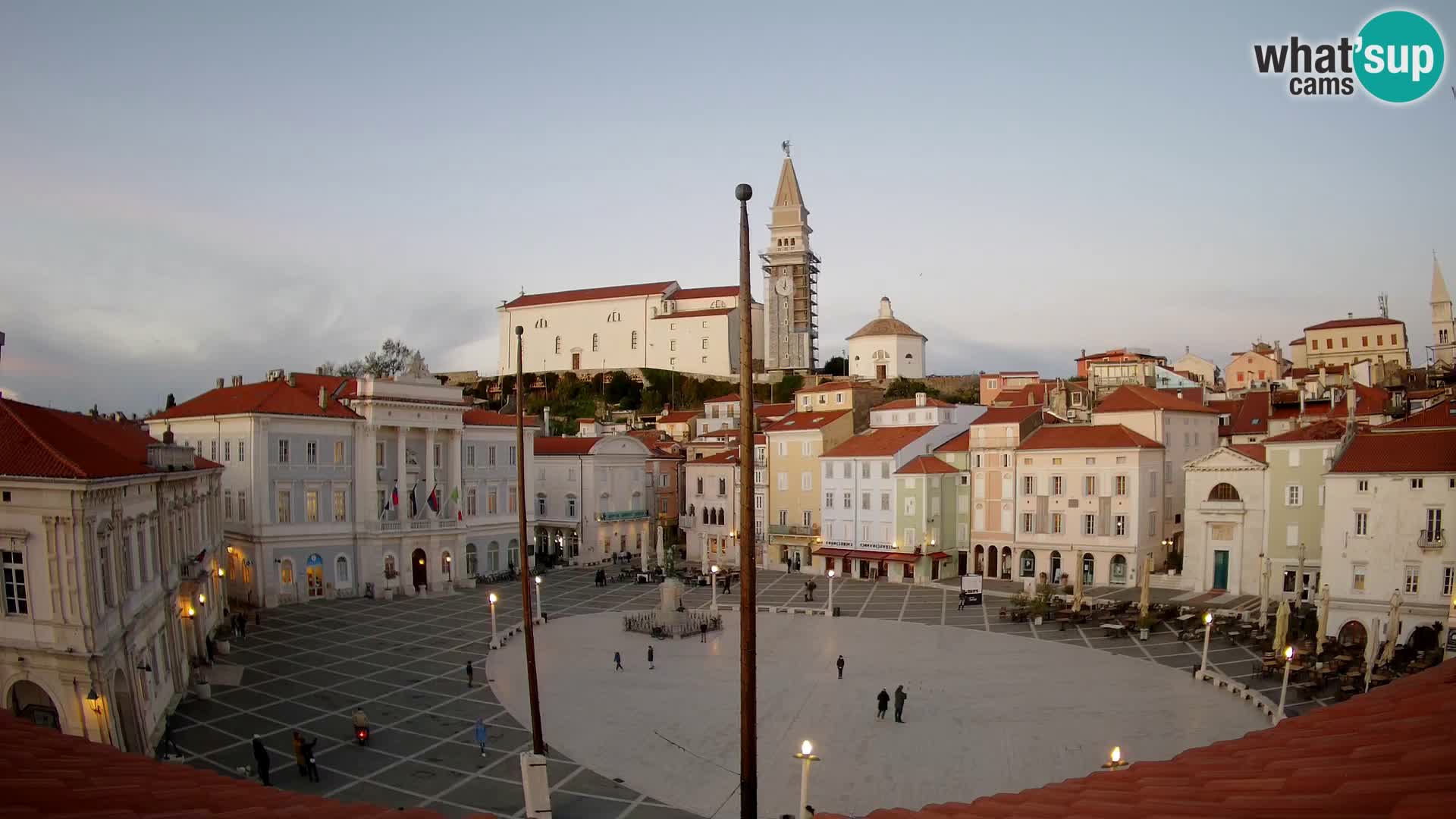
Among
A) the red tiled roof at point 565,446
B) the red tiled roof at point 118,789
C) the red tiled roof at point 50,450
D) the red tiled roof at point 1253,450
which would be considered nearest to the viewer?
the red tiled roof at point 118,789

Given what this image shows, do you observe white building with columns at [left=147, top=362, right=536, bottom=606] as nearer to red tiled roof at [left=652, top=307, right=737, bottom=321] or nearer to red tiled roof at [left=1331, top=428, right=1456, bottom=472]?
red tiled roof at [left=1331, top=428, right=1456, bottom=472]

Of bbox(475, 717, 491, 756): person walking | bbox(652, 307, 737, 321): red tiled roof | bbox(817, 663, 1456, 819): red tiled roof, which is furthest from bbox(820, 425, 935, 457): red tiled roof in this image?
bbox(652, 307, 737, 321): red tiled roof

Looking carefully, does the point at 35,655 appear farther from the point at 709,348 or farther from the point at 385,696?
the point at 709,348

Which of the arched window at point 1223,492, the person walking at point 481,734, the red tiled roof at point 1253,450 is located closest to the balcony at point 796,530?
the arched window at point 1223,492

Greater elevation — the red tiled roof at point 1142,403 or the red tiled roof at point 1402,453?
the red tiled roof at point 1142,403

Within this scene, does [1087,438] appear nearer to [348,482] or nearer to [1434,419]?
[1434,419]

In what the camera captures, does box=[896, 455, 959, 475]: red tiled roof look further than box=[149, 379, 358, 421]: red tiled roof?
Yes

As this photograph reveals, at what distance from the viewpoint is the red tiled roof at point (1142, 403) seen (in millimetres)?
51594

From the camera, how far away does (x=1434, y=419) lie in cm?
3606

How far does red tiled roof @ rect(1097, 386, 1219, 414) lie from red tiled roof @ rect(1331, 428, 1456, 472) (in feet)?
48.0

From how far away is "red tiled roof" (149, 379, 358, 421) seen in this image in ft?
150

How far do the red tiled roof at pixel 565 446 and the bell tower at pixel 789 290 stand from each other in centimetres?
4840

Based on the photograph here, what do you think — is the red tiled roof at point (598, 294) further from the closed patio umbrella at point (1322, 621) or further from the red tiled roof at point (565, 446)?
the closed patio umbrella at point (1322, 621)

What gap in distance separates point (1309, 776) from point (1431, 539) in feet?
118
